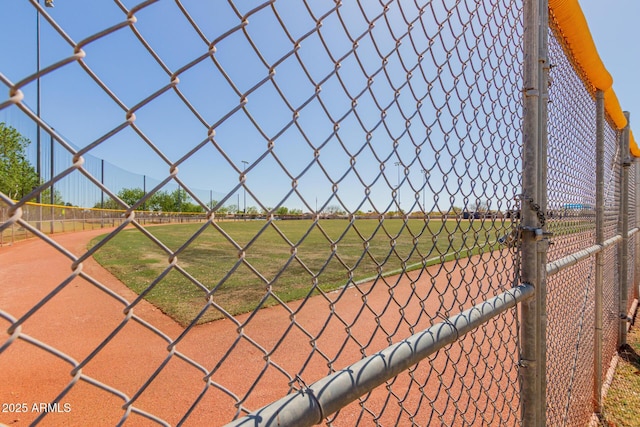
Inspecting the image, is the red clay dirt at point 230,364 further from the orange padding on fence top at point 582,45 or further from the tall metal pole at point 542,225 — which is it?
the orange padding on fence top at point 582,45

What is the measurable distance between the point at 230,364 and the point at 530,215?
118 inches

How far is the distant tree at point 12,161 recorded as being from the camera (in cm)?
1206

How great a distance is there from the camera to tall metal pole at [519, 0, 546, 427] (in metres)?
1.63

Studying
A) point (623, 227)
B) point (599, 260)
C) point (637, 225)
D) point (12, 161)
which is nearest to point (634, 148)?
point (637, 225)

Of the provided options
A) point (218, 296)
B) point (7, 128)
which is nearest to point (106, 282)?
point (218, 296)

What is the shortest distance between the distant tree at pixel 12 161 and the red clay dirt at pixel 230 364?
9.52m

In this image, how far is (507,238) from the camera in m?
1.64

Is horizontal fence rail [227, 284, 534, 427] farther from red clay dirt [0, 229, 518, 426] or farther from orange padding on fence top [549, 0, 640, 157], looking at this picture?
orange padding on fence top [549, 0, 640, 157]

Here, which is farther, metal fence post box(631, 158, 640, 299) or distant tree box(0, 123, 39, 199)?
distant tree box(0, 123, 39, 199)

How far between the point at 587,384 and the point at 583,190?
1761mm

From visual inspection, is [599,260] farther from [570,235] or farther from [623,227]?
[623,227]

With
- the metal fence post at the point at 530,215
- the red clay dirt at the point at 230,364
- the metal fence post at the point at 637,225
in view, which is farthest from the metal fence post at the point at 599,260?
the metal fence post at the point at 637,225

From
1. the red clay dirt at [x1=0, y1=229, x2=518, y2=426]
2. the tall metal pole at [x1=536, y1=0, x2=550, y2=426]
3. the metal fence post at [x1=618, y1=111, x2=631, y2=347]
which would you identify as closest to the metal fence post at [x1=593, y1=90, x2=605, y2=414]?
the red clay dirt at [x1=0, y1=229, x2=518, y2=426]

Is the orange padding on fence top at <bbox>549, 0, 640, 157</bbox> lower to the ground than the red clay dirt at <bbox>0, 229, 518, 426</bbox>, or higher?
higher
